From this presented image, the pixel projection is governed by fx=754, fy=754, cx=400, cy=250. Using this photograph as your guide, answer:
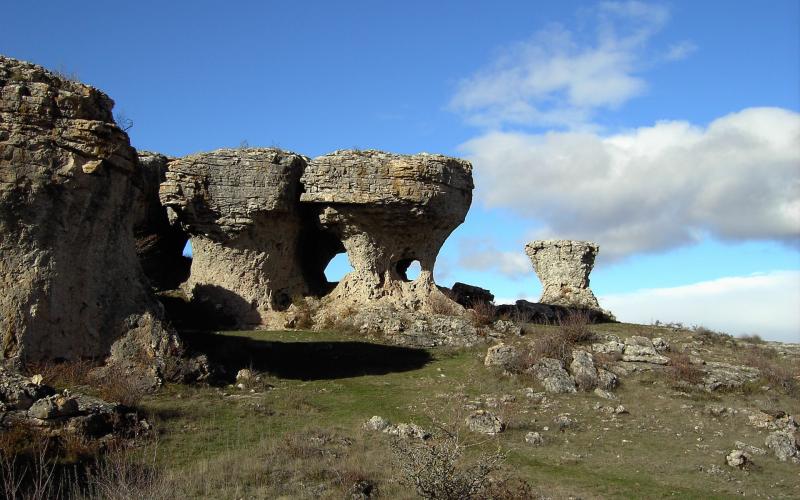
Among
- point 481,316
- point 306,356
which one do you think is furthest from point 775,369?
point 306,356

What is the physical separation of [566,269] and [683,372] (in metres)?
13.5

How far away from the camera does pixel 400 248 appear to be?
2281 cm

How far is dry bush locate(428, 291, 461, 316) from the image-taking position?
21.6 metres

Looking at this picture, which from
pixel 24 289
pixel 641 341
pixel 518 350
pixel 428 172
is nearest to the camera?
pixel 24 289

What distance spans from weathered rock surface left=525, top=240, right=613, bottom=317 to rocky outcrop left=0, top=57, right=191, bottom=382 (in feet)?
59.9

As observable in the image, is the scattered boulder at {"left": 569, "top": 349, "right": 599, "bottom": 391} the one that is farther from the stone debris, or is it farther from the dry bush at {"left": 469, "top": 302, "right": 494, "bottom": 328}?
the dry bush at {"left": 469, "top": 302, "right": 494, "bottom": 328}

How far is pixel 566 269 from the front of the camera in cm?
2880

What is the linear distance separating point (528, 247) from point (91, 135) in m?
19.8

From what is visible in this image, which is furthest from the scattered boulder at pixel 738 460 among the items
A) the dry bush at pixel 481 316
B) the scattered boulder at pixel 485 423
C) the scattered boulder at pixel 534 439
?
the dry bush at pixel 481 316

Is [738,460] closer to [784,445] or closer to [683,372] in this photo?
[784,445]

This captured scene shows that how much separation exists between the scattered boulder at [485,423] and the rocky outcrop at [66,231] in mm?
5234

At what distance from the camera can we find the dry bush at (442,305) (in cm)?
2162

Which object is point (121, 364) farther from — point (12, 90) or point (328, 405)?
point (12, 90)

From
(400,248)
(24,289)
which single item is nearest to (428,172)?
(400,248)
